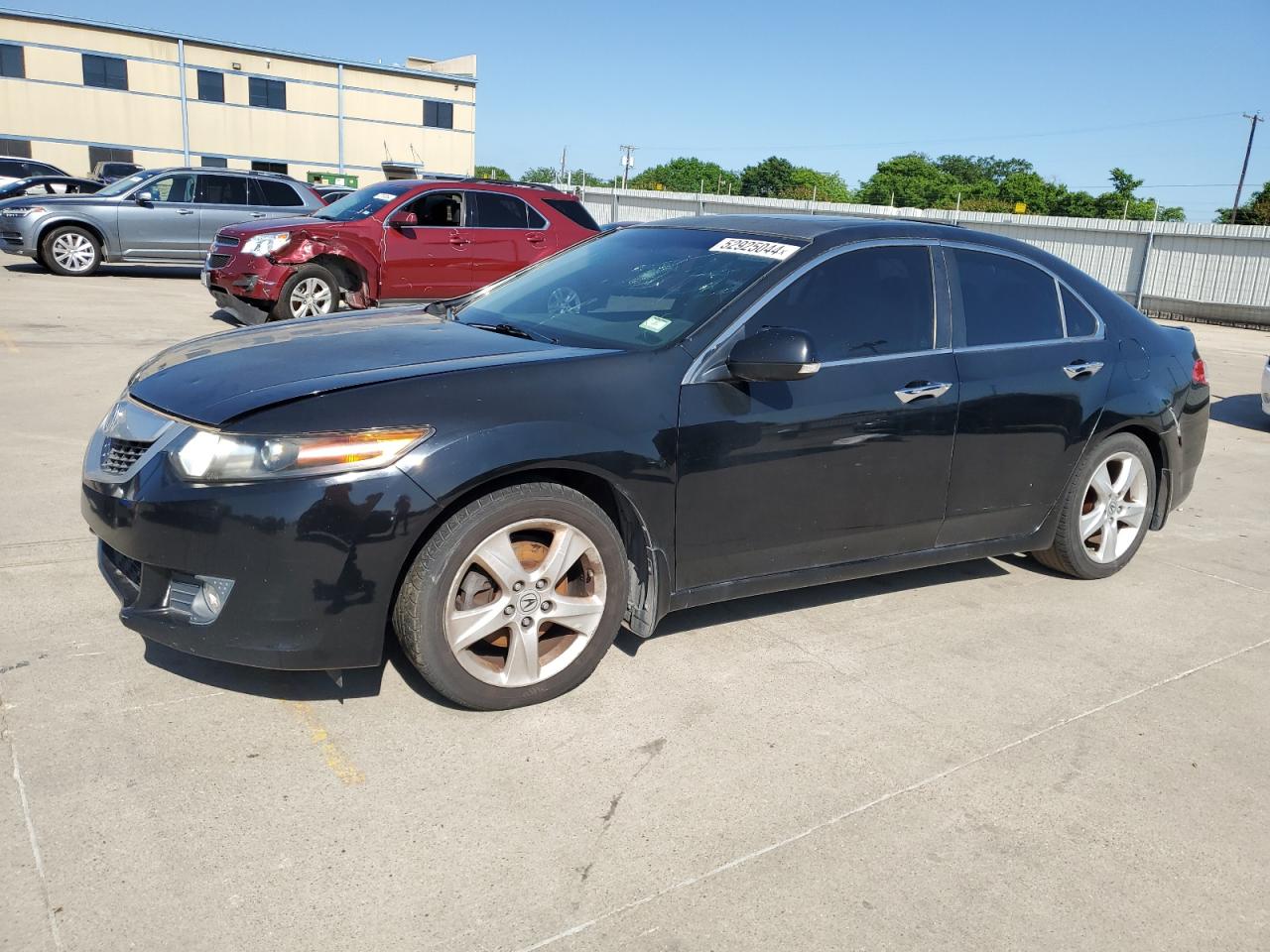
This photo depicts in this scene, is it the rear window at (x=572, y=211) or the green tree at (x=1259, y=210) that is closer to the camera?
the rear window at (x=572, y=211)

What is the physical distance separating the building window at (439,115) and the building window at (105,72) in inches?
552

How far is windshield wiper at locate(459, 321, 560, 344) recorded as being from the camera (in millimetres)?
3949

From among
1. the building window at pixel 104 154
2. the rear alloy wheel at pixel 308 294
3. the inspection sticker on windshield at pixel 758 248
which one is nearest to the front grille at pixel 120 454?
the inspection sticker on windshield at pixel 758 248

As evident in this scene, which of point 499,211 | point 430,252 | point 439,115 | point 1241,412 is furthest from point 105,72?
point 1241,412

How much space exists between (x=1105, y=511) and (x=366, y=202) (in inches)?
371

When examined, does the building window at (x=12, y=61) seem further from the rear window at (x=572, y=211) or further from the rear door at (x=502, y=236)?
the rear door at (x=502, y=236)

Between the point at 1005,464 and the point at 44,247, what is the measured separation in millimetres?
15563

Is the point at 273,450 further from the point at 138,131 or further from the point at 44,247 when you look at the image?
the point at 138,131

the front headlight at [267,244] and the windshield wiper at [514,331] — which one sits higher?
the windshield wiper at [514,331]

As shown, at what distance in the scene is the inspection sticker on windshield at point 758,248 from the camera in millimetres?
4117

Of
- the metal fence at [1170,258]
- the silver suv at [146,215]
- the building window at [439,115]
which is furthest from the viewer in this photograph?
the building window at [439,115]

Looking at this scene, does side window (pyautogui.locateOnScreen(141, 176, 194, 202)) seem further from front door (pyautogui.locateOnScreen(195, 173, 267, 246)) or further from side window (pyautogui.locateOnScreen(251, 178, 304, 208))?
side window (pyautogui.locateOnScreen(251, 178, 304, 208))

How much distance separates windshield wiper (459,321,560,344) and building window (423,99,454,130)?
5479 centimetres

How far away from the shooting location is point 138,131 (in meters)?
48.8
